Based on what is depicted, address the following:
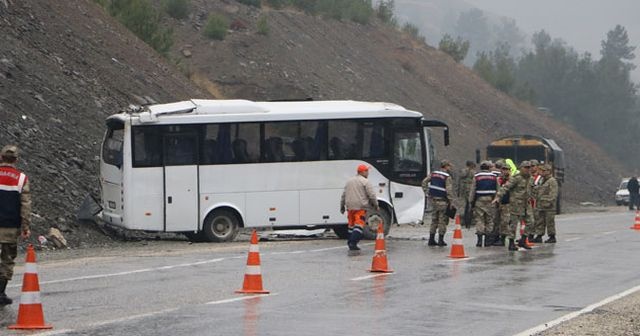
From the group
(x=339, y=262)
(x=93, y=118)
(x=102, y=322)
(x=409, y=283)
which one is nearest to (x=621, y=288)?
(x=409, y=283)

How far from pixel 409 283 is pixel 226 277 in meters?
2.71

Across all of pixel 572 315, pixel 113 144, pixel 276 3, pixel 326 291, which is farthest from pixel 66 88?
pixel 276 3

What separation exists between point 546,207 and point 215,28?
1294 inches

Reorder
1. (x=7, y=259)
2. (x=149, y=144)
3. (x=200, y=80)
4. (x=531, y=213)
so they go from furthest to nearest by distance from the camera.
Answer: (x=200, y=80) → (x=149, y=144) → (x=531, y=213) → (x=7, y=259)

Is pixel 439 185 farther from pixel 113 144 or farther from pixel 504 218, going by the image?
pixel 113 144

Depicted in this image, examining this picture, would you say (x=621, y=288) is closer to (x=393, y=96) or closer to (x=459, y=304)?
(x=459, y=304)

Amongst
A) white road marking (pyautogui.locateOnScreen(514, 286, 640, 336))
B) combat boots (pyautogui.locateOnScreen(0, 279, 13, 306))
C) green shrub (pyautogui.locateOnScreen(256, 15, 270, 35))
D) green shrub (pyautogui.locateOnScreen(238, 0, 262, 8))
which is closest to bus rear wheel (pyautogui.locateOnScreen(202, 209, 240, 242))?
white road marking (pyautogui.locateOnScreen(514, 286, 640, 336))

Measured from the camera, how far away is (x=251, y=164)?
98.8 feet

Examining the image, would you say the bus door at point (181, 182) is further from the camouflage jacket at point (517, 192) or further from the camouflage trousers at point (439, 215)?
the camouflage jacket at point (517, 192)

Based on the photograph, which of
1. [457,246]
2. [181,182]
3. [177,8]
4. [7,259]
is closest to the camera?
[7,259]

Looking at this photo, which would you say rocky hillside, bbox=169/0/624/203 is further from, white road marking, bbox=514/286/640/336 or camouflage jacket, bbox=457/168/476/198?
white road marking, bbox=514/286/640/336

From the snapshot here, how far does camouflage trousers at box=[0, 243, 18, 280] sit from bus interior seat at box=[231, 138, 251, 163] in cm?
1418

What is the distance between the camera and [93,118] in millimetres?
37000

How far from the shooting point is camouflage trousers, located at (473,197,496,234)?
27422mm
